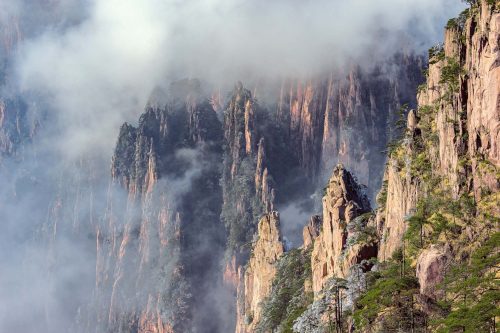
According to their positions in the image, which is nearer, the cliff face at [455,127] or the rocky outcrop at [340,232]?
the cliff face at [455,127]

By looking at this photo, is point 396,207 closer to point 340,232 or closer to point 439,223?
point 439,223

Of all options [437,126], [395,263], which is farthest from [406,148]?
[395,263]

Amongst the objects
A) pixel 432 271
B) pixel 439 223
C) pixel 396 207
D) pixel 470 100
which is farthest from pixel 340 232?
pixel 432 271

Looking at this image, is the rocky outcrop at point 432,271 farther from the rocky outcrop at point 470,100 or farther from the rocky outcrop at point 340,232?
the rocky outcrop at point 340,232

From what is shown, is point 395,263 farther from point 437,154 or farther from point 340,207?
point 340,207

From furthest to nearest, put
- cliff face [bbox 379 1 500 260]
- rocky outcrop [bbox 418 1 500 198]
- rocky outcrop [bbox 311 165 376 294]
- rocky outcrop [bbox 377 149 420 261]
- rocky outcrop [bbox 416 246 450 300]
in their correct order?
rocky outcrop [bbox 311 165 376 294] → rocky outcrop [bbox 377 149 420 261] → cliff face [bbox 379 1 500 260] → rocky outcrop [bbox 418 1 500 198] → rocky outcrop [bbox 416 246 450 300]

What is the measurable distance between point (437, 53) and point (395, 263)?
131ft

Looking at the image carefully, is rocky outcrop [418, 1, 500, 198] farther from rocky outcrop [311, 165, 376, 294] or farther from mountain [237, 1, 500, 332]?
rocky outcrop [311, 165, 376, 294]

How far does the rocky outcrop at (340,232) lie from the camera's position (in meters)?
160

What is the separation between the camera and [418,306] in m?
122

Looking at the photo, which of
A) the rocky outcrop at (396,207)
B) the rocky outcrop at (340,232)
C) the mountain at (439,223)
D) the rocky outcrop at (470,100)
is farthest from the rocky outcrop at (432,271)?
the rocky outcrop at (340,232)

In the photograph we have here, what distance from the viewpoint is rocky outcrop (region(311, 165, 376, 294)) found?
160 meters

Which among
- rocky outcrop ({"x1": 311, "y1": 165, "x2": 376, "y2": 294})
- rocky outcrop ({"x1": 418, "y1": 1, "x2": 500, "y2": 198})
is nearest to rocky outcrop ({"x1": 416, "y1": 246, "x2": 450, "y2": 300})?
rocky outcrop ({"x1": 418, "y1": 1, "x2": 500, "y2": 198})

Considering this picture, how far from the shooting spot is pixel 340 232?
6683 inches
